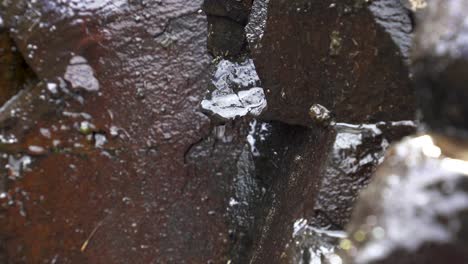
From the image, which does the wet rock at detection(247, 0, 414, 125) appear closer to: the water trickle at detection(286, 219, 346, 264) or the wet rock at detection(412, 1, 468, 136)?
the water trickle at detection(286, 219, 346, 264)

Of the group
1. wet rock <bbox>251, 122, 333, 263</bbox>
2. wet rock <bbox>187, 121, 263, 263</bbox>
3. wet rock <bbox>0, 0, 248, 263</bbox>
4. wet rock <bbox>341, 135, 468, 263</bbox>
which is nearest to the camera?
wet rock <bbox>341, 135, 468, 263</bbox>

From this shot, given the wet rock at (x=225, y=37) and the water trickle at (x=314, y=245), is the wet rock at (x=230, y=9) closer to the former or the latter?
the wet rock at (x=225, y=37)

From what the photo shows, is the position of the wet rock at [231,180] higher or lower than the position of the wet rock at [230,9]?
lower

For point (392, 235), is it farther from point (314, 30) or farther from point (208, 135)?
point (208, 135)

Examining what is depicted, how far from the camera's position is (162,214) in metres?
2.25

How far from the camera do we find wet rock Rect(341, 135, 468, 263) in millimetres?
1096

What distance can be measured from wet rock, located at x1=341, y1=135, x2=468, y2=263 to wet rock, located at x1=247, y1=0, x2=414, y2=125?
22.7 inches

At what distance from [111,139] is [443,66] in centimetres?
142

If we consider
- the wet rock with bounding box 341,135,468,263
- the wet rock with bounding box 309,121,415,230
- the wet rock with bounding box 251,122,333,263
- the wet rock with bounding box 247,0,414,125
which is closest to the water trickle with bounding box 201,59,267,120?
the wet rock with bounding box 251,122,333,263

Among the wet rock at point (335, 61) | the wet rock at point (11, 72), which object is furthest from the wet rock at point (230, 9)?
the wet rock at point (11, 72)

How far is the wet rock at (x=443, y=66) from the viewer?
111 centimetres

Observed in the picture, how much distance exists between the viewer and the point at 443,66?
44.3 inches

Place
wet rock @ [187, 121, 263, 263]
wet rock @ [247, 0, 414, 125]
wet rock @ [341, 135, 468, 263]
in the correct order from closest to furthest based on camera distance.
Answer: wet rock @ [341, 135, 468, 263] < wet rock @ [247, 0, 414, 125] < wet rock @ [187, 121, 263, 263]

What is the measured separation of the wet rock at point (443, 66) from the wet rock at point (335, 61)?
1.75 feet
